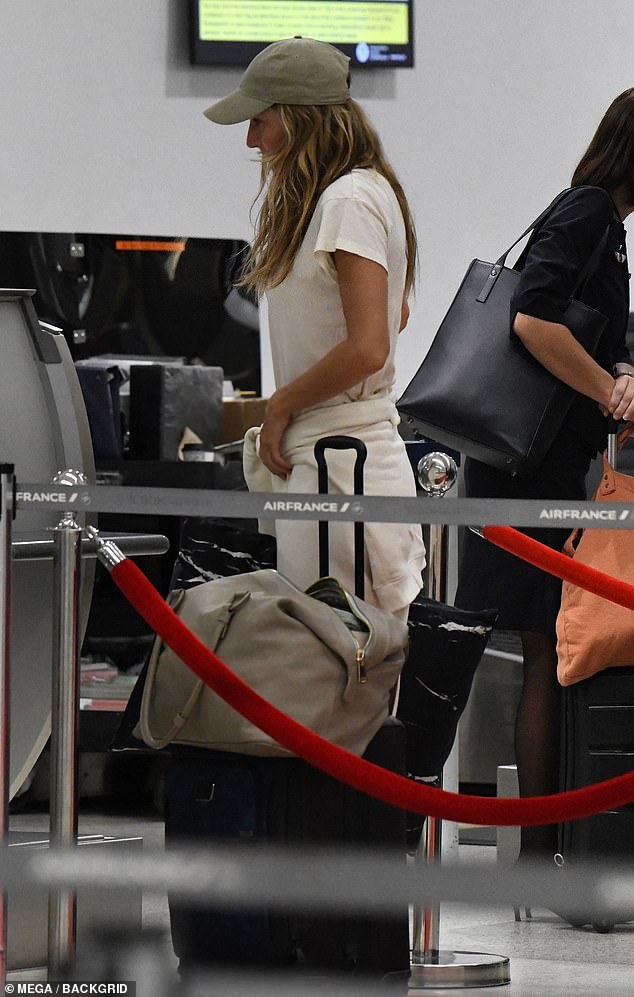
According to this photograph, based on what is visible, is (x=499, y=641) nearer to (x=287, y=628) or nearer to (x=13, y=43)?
(x=287, y=628)

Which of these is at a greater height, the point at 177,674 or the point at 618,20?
the point at 618,20


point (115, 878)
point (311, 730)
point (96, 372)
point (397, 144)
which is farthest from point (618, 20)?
point (115, 878)

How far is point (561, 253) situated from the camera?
2.79 metres

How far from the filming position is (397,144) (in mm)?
6309

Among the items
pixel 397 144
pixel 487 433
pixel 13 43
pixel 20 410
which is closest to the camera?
pixel 20 410

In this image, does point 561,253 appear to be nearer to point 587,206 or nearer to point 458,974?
point 587,206

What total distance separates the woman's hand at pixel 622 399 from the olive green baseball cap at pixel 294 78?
794mm

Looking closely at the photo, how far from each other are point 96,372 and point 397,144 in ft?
7.18

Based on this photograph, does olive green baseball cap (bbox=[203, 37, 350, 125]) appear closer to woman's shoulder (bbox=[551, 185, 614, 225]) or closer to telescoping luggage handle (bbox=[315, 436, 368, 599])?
telescoping luggage handle (bbox=[315, 436, 368, 599])

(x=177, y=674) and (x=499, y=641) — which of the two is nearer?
(x=177, y=674)

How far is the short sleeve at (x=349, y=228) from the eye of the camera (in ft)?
7.43

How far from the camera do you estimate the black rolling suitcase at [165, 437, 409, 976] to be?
2031 millimetres

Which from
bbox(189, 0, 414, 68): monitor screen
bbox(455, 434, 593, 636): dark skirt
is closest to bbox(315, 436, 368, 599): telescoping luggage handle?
bbox(455, 434, 593, 636): dark skirt

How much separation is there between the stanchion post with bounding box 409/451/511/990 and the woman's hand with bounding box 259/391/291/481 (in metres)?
0.32
